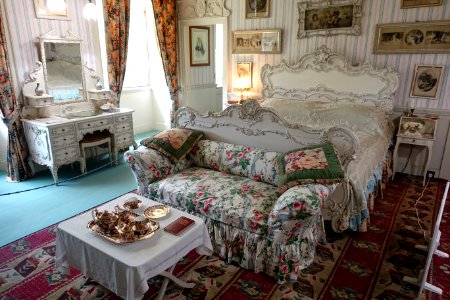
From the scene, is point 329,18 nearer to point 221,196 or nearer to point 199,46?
point 199,46

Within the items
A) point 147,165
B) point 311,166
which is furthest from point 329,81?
point 147,165

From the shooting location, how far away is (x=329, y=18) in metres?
4.15

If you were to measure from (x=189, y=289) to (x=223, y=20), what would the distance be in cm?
420

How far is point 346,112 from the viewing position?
376 cm

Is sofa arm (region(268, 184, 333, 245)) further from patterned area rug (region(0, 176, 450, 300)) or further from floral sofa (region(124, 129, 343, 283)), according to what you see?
patterned area rug (region(0, 176, 450, 300))

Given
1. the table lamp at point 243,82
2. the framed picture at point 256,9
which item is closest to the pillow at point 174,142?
the table lamp at point 243,82

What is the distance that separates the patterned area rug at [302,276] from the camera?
211 cm

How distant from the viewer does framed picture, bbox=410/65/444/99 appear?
3701 millimetres

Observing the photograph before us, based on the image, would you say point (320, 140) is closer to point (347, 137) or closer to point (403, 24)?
point (347, 137)

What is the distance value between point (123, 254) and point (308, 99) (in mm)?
3515

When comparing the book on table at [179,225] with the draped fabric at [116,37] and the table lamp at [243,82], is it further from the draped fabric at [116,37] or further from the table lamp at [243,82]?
the draped fabric at [116,37]

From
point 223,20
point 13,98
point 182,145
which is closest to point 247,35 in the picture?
point 223,20

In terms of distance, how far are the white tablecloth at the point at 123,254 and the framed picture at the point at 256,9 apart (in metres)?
3.66

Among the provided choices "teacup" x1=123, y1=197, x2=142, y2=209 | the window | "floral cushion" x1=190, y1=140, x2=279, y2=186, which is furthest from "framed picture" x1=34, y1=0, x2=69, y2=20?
"teacup" x1=123, y1=197, x2=142, y2=209
